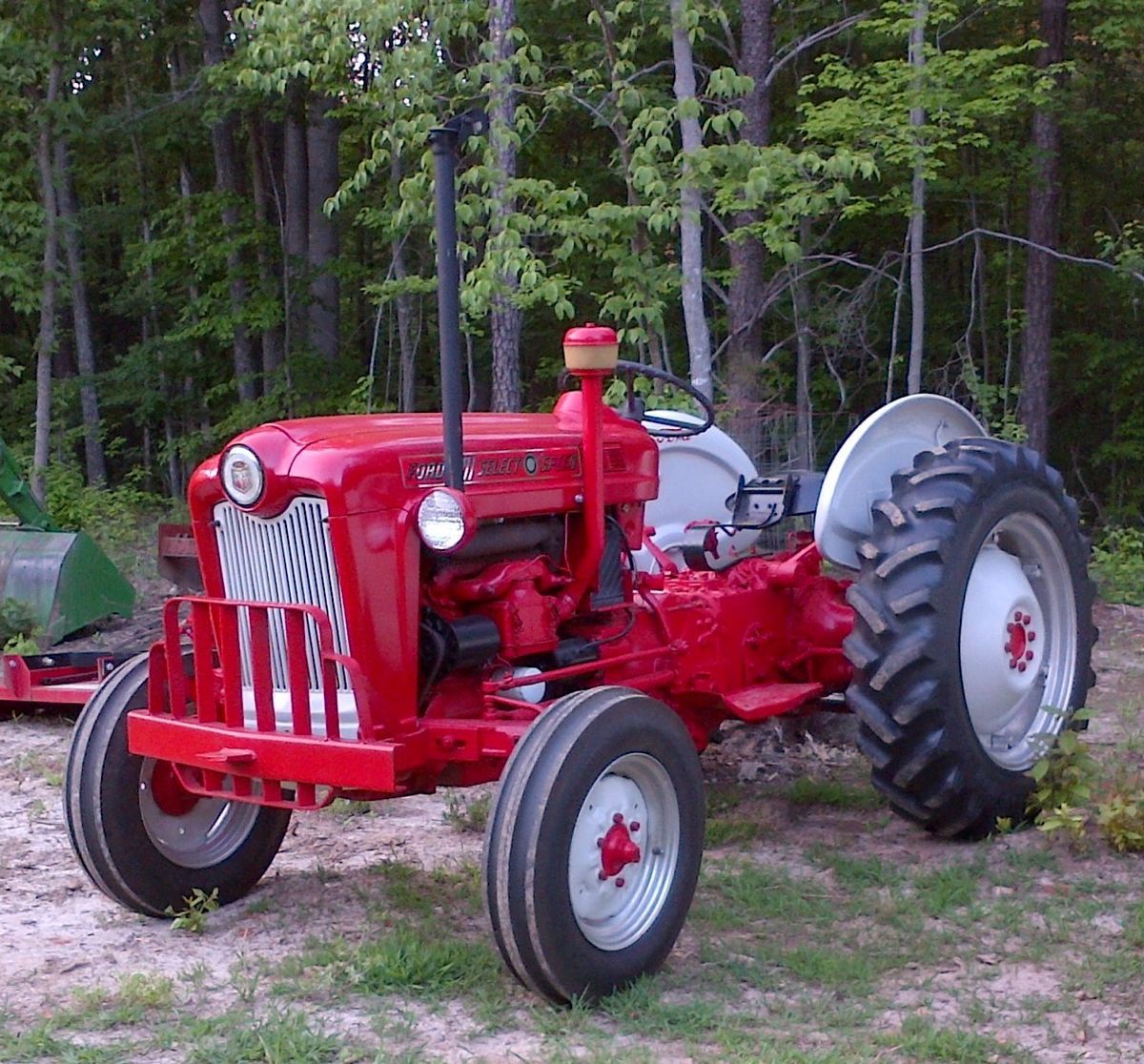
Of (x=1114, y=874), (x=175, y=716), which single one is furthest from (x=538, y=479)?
(x=1114, y=874)

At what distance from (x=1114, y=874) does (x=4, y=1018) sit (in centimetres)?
328

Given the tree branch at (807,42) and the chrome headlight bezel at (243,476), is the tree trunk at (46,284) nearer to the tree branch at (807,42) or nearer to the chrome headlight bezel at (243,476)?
the tree branch at (807,42)

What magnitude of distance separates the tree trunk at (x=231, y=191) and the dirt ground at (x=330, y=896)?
1190 cm

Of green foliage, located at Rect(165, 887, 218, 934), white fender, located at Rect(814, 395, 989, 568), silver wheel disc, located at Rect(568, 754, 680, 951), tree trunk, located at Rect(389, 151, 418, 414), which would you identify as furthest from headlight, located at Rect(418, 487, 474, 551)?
tree trunk, located at Rect(389, 151, 418, 414)

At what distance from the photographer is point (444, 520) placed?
3.82 metres

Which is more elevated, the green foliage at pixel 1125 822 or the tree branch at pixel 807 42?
the tree branch at pixel 807 42

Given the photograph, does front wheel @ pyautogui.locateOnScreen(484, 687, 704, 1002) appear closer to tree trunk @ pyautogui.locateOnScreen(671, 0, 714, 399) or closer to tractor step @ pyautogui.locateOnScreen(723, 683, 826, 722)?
tractor step @ pyautogui.locateOnScreen(723, 683, 826, 722)

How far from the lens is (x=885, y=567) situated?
4785mm

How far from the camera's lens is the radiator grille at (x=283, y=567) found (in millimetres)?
3875

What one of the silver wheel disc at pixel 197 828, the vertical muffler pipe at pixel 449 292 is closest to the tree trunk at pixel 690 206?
the vertical muffler pipe at pixel 449 292

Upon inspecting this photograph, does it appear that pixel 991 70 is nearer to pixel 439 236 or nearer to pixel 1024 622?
pixel 1024 622

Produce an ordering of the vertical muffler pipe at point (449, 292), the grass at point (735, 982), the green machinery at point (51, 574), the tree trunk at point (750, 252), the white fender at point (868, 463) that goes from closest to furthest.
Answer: the grass at point (735, 982) → the vertical muffler pipe at point (449, 292) → the white fender at point (868, 463) → the green machinery at point (51, 574) → the tree trunk at point (750, 252)

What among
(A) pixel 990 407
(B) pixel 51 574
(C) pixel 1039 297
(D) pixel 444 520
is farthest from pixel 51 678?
(C) pixel 1039 297

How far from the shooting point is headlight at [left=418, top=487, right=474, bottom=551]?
3.80m
